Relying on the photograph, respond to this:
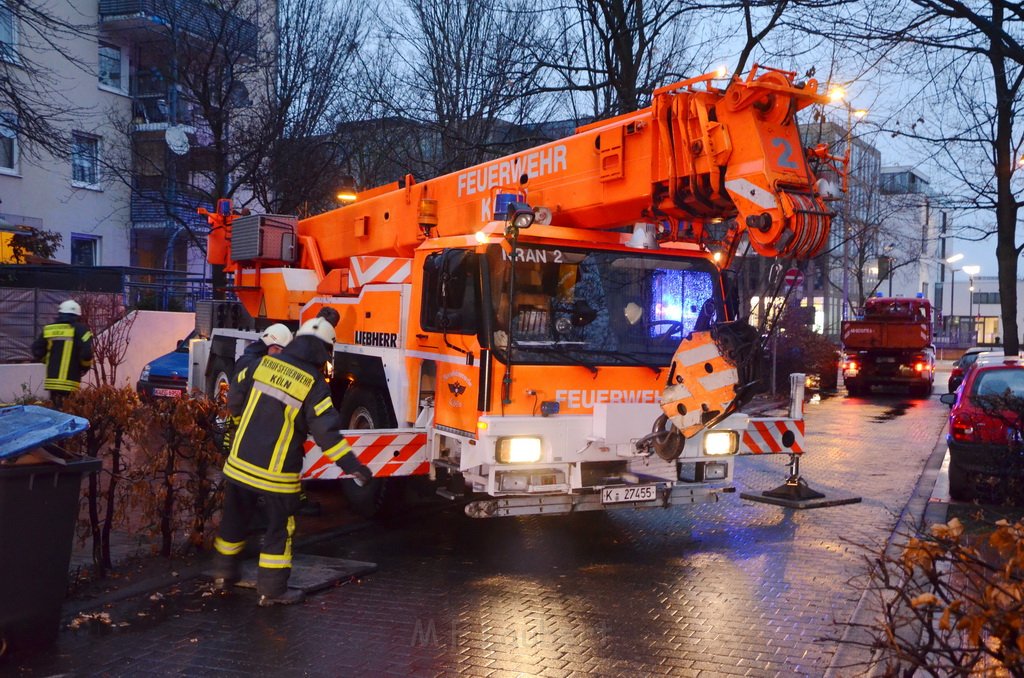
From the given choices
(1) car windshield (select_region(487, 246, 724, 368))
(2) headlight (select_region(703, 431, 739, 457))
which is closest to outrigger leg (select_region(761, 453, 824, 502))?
(2) headlight (select_region(703, 431, 739, 457))

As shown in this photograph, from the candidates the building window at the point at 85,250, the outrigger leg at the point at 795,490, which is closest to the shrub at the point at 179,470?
the outrigger leg at the point at 795,490

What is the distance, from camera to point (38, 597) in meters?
5.27

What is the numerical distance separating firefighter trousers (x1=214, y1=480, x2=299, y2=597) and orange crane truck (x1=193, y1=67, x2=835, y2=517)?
2.42ft

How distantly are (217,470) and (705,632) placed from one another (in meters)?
3.75

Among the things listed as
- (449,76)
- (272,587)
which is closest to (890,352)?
(449,76)

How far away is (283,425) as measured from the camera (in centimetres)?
626

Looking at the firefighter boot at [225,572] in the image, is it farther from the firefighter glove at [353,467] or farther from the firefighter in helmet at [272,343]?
the firefighter in helmet at [272,343]

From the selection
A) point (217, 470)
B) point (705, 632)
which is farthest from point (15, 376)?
point (705, 632)

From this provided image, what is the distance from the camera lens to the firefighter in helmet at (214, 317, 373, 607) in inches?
245

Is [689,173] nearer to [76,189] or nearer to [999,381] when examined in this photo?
[999,381]

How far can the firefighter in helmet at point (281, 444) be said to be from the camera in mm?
6215

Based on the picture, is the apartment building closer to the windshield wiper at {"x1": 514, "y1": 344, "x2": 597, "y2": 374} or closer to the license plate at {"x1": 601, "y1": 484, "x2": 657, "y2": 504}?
the windshield wiper at {"x1": 514, "y1": 344, "x2": 597, "y2": 374}

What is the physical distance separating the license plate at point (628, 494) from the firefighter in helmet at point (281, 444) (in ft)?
6.37

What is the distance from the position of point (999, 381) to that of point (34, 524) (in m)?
9.28
